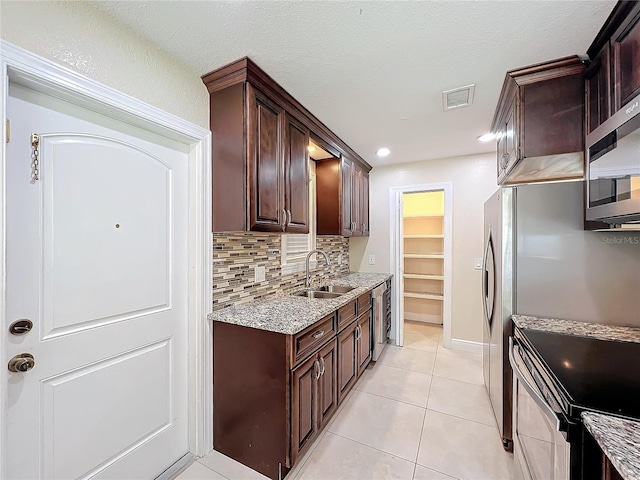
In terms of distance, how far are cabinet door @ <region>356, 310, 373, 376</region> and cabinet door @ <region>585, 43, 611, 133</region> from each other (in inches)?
79.9

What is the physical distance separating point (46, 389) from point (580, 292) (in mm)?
2730

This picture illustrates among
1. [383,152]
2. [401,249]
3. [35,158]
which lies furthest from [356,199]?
[35,158]

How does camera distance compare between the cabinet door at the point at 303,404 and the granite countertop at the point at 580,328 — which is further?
the cabinet door at the point at 303,404

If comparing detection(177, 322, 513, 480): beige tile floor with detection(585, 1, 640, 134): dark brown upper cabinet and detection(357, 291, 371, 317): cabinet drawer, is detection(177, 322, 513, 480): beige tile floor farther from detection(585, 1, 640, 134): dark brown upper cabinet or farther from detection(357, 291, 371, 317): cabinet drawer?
detection(585, 1, 640, 134): dark brown upper cabinet

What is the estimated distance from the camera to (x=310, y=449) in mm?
1788

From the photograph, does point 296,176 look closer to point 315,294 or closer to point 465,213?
point 315,294

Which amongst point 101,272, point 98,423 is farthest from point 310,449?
point 101,272

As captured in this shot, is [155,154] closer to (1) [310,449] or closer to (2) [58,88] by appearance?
(2) [58,88]

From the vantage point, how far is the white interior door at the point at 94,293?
1.10 m

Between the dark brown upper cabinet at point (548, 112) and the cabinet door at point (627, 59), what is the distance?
269 millimetres

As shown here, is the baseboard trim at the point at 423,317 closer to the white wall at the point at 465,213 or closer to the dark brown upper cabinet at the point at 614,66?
the white wall at the point at 465,213

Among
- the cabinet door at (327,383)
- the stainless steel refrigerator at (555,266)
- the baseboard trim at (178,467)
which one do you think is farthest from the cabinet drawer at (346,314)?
Answer: the baseboard trim at (178,467)

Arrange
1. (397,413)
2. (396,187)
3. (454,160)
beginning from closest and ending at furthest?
(397,413) → (454,160) → (396,187)

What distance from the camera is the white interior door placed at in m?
1.10
